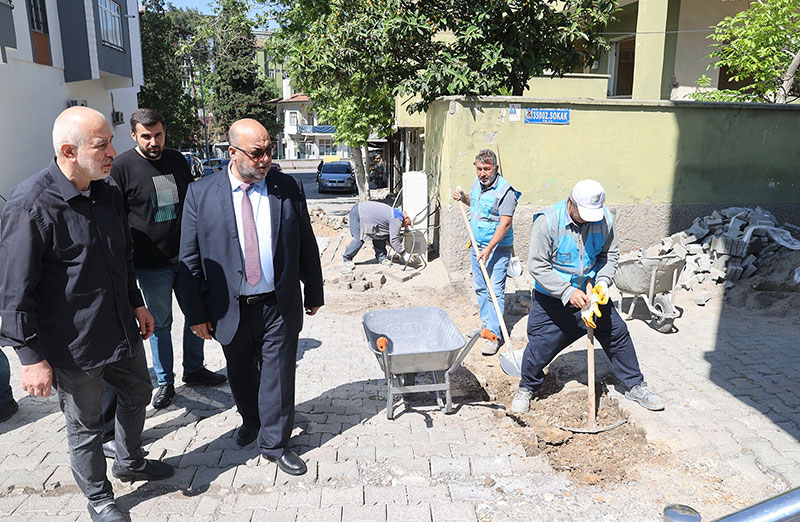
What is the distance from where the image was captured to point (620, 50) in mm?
15742

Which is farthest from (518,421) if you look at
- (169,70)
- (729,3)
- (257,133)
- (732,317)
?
(169,70)

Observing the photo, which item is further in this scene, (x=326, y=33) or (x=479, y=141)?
(x=326, y=33)

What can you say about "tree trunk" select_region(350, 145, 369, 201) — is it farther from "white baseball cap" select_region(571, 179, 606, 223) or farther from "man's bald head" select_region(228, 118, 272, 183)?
"man's bald head" select_region(228, 118, 272, 183)

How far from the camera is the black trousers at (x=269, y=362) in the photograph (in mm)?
3473

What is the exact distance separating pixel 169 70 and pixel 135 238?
27.5 m

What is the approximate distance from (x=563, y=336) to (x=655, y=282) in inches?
92.9

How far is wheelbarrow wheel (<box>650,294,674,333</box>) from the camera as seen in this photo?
19.8ft

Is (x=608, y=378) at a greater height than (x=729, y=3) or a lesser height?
lesser

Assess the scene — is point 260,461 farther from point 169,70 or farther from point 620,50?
point 169,70

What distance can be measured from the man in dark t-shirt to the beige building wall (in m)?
4.74

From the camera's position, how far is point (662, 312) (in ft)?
19.9

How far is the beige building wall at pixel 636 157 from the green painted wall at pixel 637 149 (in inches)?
0.6

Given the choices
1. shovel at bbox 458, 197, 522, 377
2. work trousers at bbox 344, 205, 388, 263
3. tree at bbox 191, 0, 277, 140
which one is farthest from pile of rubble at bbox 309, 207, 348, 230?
tree at bbox 191, 0, 277, 140

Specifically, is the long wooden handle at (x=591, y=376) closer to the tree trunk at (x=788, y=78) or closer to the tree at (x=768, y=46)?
the tree at (x=768, y=46)
